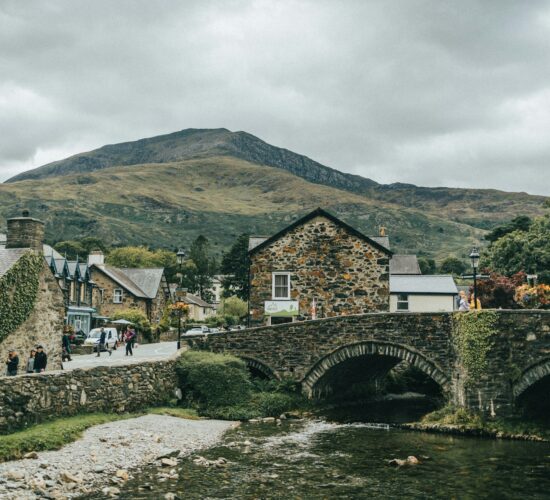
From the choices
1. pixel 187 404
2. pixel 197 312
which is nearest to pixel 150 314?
pixel 197 312

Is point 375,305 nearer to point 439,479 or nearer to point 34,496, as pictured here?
point 439,479

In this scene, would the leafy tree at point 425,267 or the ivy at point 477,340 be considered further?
the leafy tree at point 425,267

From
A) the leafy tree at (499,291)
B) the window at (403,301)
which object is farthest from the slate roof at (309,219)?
the leafy tree at (499,291)

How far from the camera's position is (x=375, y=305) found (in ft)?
122

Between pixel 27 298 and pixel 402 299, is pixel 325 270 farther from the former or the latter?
pixel 27 298

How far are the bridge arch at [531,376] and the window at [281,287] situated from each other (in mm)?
15557

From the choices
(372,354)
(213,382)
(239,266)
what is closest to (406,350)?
(372,354)

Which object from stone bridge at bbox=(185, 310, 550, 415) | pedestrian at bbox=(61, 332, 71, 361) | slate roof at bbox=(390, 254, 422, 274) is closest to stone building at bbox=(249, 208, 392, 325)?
stone bridge at bbox=(185, 310, 550, 415)

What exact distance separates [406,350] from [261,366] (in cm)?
732

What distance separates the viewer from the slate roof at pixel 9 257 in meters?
27.0

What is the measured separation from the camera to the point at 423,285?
1953 inches

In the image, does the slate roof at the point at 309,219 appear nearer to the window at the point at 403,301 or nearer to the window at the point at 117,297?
the window at the point at 403,301

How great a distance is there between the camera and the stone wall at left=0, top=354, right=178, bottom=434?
19.5m

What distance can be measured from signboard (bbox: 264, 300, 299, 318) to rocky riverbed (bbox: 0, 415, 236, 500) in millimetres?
12598
